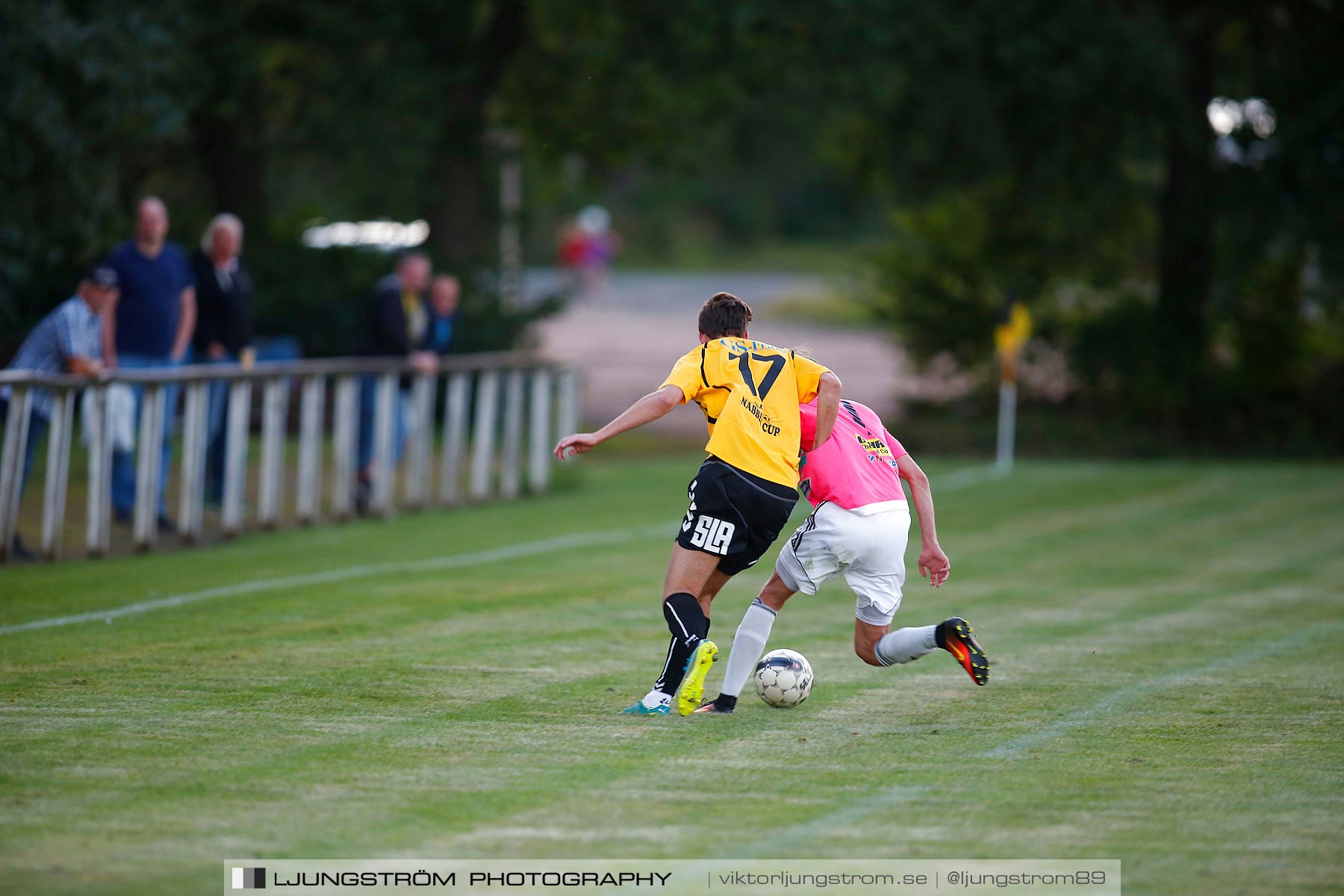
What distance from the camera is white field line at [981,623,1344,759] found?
7.01m

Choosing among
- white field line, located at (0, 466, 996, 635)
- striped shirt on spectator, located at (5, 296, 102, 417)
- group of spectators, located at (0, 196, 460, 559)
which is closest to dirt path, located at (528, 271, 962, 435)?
group of spectators, located at (0, 196, 460, 559)

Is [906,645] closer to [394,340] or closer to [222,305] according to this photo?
[222,305]

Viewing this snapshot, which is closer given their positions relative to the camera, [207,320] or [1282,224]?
[207,320]

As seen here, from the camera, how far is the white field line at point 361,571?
998 cm

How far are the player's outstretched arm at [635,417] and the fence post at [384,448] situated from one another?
29.4 ft

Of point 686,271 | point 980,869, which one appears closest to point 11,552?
point 980,869

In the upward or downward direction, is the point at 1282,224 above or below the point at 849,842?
above

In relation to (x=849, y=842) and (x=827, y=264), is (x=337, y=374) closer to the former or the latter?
(x=849, y=842)

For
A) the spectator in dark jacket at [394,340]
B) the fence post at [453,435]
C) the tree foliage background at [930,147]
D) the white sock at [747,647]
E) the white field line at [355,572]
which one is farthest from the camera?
the tree foliage background at [930,147]

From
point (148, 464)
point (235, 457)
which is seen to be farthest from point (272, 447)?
point (148, 464)

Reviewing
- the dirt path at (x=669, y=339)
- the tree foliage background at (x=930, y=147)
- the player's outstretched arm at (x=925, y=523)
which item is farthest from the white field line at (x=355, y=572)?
the tree foliage background at (x=930, y=147)

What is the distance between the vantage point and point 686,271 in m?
62.0

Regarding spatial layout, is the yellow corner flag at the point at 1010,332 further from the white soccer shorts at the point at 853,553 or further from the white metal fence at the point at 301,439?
the white soccer shorts at the point at 853,553

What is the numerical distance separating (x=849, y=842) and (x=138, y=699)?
364 cm
